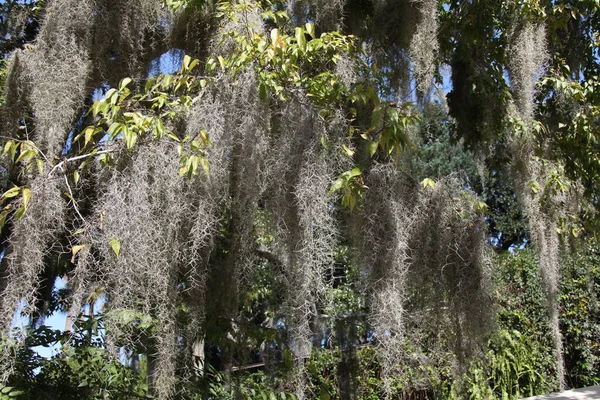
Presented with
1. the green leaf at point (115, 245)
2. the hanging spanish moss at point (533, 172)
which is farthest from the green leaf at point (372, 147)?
the hanging spanish moss at point (533, 172)

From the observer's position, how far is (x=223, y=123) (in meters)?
2.98

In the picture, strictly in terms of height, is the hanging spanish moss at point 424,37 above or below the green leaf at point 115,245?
above

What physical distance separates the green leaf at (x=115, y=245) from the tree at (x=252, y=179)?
3 centimetres

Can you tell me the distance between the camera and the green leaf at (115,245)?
8.36 ft

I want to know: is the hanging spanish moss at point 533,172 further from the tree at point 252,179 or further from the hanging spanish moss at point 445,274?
the hanging spanish moss at point 445,274

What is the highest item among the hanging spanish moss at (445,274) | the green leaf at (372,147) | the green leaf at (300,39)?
the green leaf at (300,39)

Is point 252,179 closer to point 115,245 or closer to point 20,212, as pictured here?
point 115,245

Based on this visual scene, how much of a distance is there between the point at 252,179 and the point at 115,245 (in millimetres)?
737

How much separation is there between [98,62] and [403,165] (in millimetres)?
2024

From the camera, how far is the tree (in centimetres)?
273

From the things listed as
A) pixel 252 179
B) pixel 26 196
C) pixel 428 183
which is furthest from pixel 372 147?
pixel 26 196

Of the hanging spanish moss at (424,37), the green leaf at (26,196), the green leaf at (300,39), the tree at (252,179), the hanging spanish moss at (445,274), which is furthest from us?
the hanging spanish moss at (424,37)

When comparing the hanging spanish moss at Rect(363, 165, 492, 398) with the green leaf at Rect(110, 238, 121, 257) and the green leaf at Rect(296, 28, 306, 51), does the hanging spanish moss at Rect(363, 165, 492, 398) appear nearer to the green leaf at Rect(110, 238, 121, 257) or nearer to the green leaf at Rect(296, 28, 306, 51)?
the green leaf at Rect(296, 28, 306, 51)

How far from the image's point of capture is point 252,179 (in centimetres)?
296
